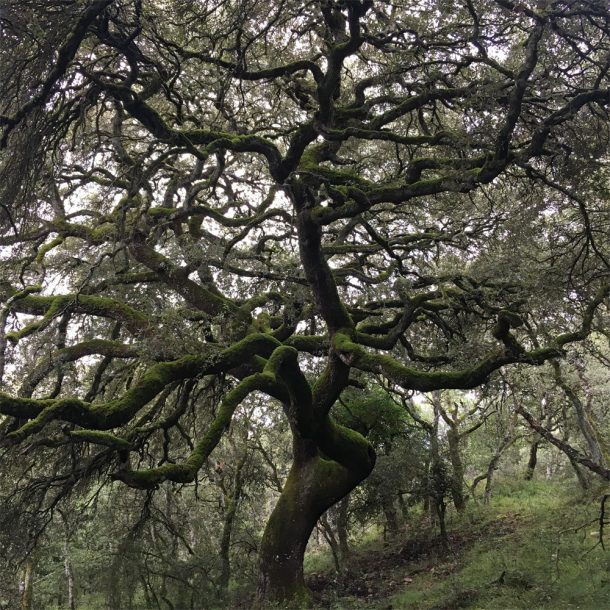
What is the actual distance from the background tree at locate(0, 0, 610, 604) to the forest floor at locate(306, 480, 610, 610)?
7.57 ft

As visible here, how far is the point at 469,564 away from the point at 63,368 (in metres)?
8.04

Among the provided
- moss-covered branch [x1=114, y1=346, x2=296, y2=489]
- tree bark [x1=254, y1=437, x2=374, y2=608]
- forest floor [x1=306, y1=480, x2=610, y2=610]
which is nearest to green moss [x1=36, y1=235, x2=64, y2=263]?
moss-covered branch [x1=114, y1=346, x2=296, y2=489]

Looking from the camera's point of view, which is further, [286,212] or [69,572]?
[69,572]

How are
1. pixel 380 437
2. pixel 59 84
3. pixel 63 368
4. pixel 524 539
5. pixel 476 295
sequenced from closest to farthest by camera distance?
pixel 59 84
pixel 63 368
pixel 476 295
pixel 524 539
pixel 380 437

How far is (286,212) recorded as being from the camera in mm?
9555

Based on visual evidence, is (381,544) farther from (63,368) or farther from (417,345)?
(63,368)

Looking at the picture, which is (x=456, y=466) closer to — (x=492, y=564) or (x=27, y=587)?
(x=492, y=564)

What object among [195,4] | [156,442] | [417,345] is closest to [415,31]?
[195,4]

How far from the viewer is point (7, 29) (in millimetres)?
4023

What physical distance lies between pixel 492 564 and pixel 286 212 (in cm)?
717

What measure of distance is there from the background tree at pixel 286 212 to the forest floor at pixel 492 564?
2.31 meters

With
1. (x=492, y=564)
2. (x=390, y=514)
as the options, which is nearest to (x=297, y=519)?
(x=492, y=564)

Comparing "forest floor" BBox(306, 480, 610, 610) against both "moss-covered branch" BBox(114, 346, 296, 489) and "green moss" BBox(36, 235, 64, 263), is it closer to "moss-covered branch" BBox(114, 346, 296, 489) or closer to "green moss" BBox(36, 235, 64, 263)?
"moss-covered branch" BBox(114, 346, 296, 489)

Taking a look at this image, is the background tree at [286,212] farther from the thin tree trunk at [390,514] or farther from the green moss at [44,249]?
the thin tree trunk at [390,514]
